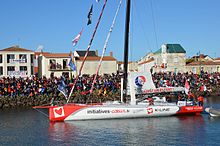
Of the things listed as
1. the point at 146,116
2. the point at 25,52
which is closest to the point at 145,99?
the point at 146,116

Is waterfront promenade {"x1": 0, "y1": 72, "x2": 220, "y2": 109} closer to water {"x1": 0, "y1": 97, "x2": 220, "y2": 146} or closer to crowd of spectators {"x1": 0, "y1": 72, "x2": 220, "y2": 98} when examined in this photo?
crowd of spectators {"x1": 0, "y1": 72, "x2": 220, "y2": 98}

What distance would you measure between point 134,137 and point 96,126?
18.8 ft

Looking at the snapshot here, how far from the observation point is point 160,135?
29.0m

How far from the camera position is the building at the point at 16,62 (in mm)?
75375

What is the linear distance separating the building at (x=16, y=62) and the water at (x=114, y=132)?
3812 centimetres

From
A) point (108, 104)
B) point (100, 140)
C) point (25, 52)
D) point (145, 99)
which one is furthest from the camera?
point (25, 52)

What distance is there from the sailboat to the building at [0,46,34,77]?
4154 centimetres

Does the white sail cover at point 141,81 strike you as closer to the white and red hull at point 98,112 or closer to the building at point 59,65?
the white and red hull at point 98,112

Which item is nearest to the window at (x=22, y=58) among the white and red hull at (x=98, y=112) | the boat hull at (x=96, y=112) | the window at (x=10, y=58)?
the window at (x=10, y=58)

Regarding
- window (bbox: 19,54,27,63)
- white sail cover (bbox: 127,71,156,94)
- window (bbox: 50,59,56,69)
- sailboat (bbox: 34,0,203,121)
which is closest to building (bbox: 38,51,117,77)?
window (bbox: 50,59,56,69)

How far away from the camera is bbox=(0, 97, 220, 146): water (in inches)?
1064

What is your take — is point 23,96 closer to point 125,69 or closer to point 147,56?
point 125,69

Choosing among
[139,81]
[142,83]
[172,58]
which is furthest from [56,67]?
[142,83]

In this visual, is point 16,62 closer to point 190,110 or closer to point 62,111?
point 62,111
